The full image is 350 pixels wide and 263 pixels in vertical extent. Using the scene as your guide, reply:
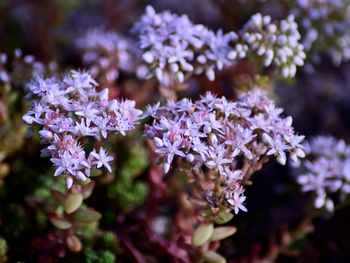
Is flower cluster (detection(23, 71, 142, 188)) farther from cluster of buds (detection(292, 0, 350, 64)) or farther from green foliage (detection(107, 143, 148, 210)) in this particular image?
cluster of buds (detection(292, 0, 350, 64))

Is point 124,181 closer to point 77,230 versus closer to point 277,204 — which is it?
point 77,230

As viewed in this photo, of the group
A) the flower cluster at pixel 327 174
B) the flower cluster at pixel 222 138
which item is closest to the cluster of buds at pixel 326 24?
the flower cluster at pixel 327 174

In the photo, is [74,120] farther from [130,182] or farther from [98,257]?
[130,182]

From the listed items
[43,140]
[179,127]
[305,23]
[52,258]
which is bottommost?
[52,258]

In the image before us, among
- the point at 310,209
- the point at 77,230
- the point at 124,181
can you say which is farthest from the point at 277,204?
the point at 77,230

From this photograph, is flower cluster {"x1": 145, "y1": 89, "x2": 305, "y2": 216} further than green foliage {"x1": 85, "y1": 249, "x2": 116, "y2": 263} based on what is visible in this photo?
No

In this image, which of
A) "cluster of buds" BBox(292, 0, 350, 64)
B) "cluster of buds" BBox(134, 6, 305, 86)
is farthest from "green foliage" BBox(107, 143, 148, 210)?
"cluster of buds" BBox(292, 0, 350, 64)

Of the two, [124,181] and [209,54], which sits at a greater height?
[209,54]

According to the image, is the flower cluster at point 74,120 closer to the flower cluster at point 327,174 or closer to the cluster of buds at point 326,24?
the flower cluster at point 327,174

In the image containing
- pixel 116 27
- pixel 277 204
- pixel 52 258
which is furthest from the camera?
pixel 116 27

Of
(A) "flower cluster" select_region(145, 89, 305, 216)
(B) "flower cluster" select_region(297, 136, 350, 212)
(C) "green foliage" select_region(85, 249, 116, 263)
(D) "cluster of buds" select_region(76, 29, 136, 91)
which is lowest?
(C) "green foliage" select_region(85, 249, 116, 263)
